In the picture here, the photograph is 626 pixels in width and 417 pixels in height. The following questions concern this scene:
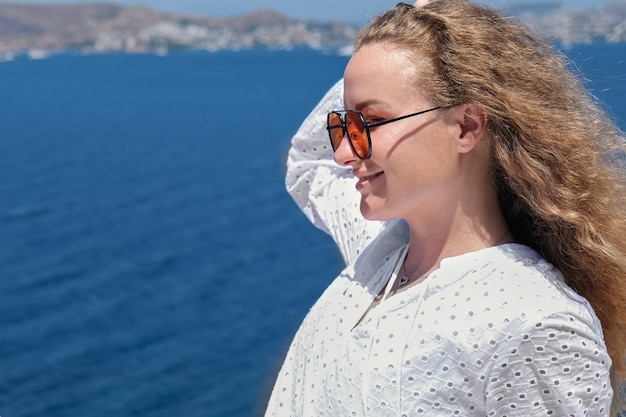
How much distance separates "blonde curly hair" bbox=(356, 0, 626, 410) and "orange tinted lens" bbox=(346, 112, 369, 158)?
10 cm

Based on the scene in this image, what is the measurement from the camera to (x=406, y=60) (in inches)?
48.4

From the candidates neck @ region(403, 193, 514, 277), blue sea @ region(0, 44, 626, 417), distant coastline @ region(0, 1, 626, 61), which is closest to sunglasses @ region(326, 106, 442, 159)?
neck @ region(403, 193, 514, 277)

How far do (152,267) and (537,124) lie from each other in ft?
50.1

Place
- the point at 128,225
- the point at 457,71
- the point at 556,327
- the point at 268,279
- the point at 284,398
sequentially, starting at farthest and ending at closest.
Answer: the point at 128,225
the point at 268,279
the point at 284,398
the point at 457,71
the point at 556,327

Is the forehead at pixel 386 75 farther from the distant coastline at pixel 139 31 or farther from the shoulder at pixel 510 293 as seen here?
the distant coastline at pixel 139 31

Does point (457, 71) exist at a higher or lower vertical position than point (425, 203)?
higher

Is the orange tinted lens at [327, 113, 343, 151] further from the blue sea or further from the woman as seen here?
the blue sea

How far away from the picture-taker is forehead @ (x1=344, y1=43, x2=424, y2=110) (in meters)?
1.23

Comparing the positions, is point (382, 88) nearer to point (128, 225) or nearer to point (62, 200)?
point (128, 225)

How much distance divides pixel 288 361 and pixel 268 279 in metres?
14.2

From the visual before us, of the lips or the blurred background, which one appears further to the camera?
the blurred background

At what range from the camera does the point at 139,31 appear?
429ft

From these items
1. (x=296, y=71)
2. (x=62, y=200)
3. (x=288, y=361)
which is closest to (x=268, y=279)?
(x=62, y=200)

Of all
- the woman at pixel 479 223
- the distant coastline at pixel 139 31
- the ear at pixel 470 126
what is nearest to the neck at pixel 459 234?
the woman at pixel 479 223
